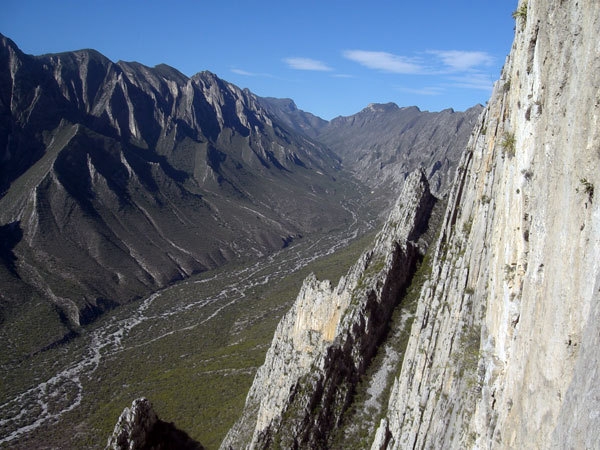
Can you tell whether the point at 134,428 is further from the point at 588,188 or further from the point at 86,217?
the point at 86,217

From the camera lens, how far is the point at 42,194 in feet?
432

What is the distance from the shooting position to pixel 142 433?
30.0m

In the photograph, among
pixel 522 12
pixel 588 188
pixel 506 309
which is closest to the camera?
pixel 588 188

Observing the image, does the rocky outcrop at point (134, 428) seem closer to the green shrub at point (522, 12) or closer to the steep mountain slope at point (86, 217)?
the green shrub at point (522, 12)

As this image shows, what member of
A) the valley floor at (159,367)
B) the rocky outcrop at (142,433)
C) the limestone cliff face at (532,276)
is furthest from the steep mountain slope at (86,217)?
the limestone cliff face at (532,276)

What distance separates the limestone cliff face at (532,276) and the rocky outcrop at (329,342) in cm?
783

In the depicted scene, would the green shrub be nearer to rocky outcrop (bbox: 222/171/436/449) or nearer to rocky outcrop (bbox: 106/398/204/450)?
rocky outcrop (bbox: 222/171/436/449)

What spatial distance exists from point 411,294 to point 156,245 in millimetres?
113403

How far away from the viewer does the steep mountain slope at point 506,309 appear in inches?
389

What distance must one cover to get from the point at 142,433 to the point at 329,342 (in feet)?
46.4

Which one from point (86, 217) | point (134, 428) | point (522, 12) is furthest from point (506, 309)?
point (86, 217)

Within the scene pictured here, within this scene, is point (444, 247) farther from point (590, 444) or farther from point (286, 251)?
point (286, 251)

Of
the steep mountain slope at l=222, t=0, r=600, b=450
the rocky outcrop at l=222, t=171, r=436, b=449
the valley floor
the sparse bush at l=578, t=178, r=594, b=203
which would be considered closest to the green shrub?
the steep mountain slope at l=222, t=0, r=600, b=450

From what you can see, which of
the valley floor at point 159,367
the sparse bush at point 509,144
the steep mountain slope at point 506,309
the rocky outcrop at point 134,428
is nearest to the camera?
the steep mountain slope at point 506,309
